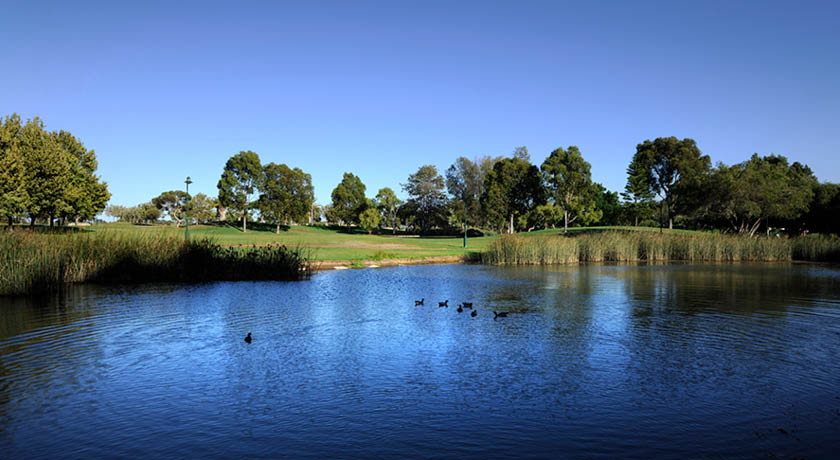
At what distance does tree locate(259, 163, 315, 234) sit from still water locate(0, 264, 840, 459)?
6780 centimetres

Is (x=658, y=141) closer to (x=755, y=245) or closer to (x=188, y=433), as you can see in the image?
(x=755, y=245)

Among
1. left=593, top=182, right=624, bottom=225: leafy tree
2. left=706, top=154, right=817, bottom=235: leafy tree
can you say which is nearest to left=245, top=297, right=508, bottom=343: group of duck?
left=706, top=154, right=817, bottom=235: leafy tree

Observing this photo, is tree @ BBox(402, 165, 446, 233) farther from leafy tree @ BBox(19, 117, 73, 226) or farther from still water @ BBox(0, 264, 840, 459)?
still water @ BBox(0, 264, 840, 459)

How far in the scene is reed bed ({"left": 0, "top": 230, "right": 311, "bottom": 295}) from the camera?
687 inches

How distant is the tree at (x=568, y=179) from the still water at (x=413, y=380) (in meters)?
62.8

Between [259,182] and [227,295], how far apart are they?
69.5m

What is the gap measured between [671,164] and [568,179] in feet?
44.7

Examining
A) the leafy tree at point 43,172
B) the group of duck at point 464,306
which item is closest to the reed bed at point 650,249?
the group of duck at point 464,306

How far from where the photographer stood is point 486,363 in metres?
9.06

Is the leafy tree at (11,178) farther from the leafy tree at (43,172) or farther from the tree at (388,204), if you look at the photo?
the tree at (388,204)

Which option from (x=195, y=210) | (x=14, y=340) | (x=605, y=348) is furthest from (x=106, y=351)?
(x=195, y=210)

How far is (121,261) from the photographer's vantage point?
21125 mm

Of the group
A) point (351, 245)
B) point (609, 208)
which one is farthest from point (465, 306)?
point (609, 208)

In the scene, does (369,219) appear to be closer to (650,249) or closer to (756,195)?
(756,195)
